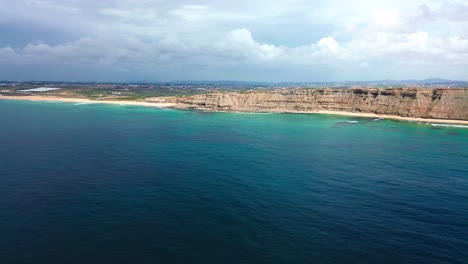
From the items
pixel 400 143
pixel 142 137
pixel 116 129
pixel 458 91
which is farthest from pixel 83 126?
pixel 458 91

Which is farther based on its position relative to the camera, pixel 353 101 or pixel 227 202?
pixel 353 101

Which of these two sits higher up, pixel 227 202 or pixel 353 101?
pixel 353 101

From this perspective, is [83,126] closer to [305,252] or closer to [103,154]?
[103,154]

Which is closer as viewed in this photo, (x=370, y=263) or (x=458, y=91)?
(x=370, y=263)

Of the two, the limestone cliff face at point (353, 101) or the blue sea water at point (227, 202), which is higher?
the limestone cliff face at point (353, 101)

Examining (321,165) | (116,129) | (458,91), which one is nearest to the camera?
(321,165)
